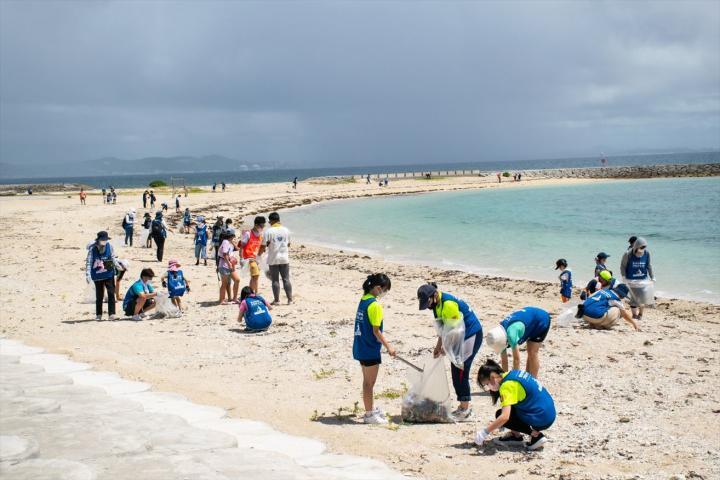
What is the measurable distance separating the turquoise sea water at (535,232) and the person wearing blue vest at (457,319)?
1212 centimetres

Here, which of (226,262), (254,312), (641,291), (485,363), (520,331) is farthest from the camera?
(226,262)

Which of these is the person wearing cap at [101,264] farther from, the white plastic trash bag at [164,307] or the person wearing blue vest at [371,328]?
the person wearing blue vest at [371,328]

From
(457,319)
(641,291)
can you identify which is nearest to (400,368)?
(457,319)

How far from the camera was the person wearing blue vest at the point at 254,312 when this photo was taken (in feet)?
37.1

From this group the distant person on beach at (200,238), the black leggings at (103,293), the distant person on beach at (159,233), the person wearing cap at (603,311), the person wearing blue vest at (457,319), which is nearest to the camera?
the person wearing blue vest at (457,319)

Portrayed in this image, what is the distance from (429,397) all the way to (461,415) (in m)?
0.46

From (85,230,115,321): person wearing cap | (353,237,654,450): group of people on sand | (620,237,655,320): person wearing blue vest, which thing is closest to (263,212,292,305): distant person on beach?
(85,230,115,321): person wearing cap

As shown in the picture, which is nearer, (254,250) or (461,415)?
(461,415)

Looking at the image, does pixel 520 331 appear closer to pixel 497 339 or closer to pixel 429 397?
pixel 497 339

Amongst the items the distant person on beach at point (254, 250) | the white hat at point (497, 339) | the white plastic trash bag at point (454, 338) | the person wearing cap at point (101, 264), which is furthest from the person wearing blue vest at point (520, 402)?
the person wearing cap at point (101, 264)

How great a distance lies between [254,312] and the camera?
11.3 meters

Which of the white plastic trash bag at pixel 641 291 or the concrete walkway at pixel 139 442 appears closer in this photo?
the concrete walkway at pixel 139 442

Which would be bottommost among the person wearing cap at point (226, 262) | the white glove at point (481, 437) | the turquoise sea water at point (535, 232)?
the turquoise sea water at point (535, 232)

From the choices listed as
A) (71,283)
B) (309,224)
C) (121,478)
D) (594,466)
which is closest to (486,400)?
(594,466)
